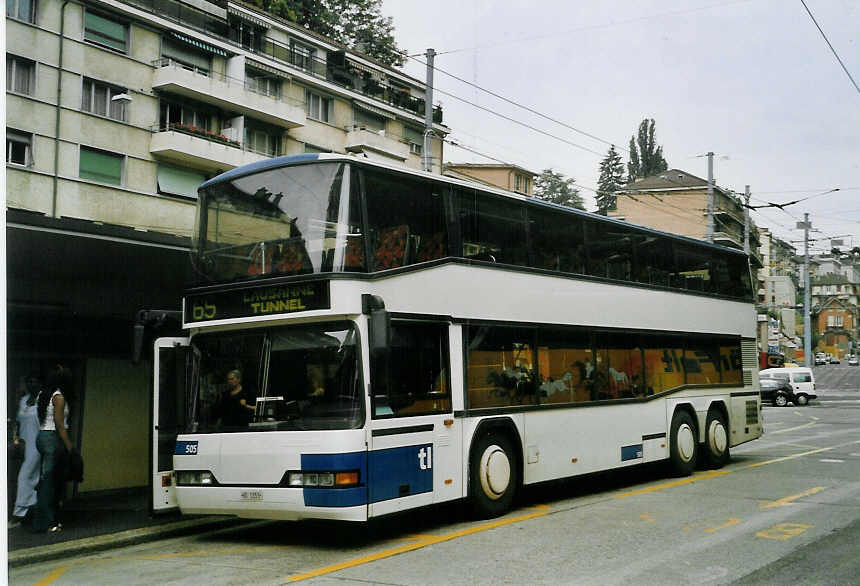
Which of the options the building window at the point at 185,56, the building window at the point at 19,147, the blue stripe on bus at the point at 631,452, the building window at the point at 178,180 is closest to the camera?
the blue stripe on bus at the point at 631,452

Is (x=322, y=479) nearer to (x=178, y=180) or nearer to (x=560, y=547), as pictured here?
(x=560, y=547)

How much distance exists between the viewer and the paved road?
7422mm

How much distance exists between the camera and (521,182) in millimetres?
66250

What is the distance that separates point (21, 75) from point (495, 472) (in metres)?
23.9

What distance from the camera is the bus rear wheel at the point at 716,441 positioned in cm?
1611

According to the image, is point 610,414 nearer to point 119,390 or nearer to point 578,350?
point 578,350

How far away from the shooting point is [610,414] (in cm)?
1333

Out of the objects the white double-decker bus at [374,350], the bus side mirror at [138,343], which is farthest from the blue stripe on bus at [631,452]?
the bus side mirror at [138,343]

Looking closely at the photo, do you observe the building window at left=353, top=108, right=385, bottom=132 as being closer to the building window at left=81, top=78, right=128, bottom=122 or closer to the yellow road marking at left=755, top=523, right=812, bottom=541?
the building window at left=81, top=78, right=128, bottom=122

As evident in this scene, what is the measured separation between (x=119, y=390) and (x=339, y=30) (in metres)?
41.5

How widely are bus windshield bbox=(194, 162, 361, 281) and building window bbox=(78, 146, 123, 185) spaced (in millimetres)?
22003

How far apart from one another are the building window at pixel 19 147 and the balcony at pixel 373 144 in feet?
54.6

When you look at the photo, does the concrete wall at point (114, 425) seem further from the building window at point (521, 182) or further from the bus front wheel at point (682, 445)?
the building window at point (521, 182)

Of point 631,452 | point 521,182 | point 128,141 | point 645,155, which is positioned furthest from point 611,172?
point 631,452
